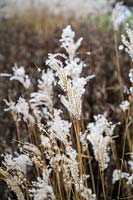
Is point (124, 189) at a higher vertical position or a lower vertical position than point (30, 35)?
lower

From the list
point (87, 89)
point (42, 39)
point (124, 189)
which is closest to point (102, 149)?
point (124, 189)

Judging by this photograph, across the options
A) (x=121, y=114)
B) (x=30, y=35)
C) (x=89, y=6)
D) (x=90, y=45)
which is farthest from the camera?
(x=89, y=6)

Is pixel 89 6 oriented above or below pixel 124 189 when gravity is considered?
above

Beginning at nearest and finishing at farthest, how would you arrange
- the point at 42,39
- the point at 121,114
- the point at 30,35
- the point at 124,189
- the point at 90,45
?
1. the point at 124,189
2. the point at 121,114
3. the point at 90,45
4. the point at 42,39
5. the point at 30,35

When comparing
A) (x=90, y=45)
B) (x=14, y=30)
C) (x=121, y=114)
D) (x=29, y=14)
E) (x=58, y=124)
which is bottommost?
(x=58, y=124)

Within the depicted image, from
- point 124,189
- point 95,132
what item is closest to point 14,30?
point 124,189

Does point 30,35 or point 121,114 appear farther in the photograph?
point 30,35

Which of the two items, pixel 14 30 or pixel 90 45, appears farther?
pixel 14 30

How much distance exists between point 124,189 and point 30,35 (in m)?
3.11

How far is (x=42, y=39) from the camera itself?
4.72 m

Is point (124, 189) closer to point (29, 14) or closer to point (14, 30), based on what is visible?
point (14, 30)

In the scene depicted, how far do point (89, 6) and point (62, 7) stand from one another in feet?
1.13

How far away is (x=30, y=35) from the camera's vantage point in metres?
5.07

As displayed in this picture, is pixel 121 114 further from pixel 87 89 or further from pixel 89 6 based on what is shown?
pixel 89 6
